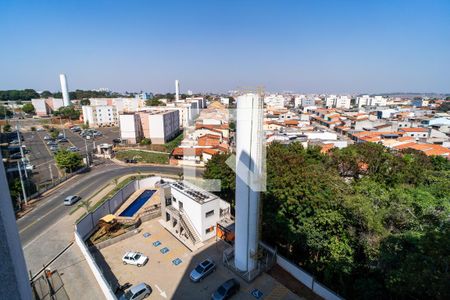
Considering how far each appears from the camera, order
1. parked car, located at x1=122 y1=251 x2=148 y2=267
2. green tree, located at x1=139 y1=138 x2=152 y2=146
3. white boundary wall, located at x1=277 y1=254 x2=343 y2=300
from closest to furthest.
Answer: white boundary wall, located at x1=277 y1=254 x2=343 y2=300 → parked car, located at x1=122 y1=251 x2=148 y2=267 → green tree, located at x1=139 y1=138 x2=152 y2=146

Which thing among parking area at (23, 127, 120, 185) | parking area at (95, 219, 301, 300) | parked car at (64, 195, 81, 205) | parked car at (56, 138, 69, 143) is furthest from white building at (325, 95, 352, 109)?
parked car at (64, 195, 81, 205)

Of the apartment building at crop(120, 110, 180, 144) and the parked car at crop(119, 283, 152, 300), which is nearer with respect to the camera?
the parked car at crop(119, 283, 152, 300)

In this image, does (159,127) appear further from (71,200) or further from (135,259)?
(135,259)

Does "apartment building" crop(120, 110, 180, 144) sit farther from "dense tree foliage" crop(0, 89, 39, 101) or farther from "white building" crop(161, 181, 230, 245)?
"dense tree foliage" crop(0, 89, 39, 101)

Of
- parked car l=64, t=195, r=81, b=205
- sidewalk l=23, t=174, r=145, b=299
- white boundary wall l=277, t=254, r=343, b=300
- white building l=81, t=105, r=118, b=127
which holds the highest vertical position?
white building l=81, t=105, r=118, b=127

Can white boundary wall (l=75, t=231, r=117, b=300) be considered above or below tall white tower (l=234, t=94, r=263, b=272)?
below

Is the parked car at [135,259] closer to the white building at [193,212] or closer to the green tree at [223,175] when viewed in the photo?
the white building at [193,212]

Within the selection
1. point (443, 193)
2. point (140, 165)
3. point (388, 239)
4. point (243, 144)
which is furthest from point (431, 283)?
point (140, 165)
